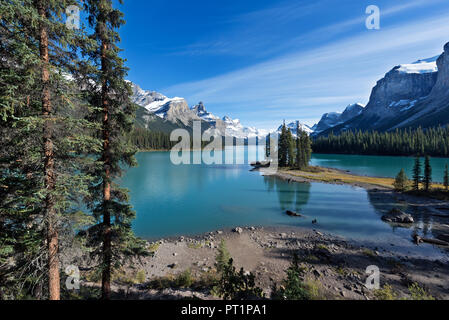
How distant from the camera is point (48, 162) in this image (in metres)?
6.60

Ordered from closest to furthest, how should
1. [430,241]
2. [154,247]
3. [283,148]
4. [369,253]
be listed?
1. [369,253]
2. [154,247]
3. [430,241]
4. [283,148]

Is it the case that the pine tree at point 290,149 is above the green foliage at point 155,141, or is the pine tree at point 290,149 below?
below

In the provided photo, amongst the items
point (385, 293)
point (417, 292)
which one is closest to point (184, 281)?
point (385, 293)

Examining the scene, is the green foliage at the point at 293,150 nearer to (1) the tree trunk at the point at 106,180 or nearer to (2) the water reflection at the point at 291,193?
(2) the water reflection at the point at 291,193

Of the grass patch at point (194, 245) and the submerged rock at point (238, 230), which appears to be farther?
the submerged rock at point (238, 230)

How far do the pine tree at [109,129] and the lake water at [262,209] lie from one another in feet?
43.0

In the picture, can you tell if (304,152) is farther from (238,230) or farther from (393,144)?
(393,144)

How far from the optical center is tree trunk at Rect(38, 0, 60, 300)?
633cm

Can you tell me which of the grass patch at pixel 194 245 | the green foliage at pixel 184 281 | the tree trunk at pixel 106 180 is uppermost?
the tree trunk at pixel 106 180

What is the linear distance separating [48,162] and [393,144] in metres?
170

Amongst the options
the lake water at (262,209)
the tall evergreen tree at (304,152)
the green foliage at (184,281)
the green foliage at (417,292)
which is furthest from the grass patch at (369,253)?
the tall evergreen tree at (304,152)

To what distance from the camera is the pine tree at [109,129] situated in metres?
8.50

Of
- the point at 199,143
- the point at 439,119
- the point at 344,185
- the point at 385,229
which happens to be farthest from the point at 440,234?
the point at 439,119
